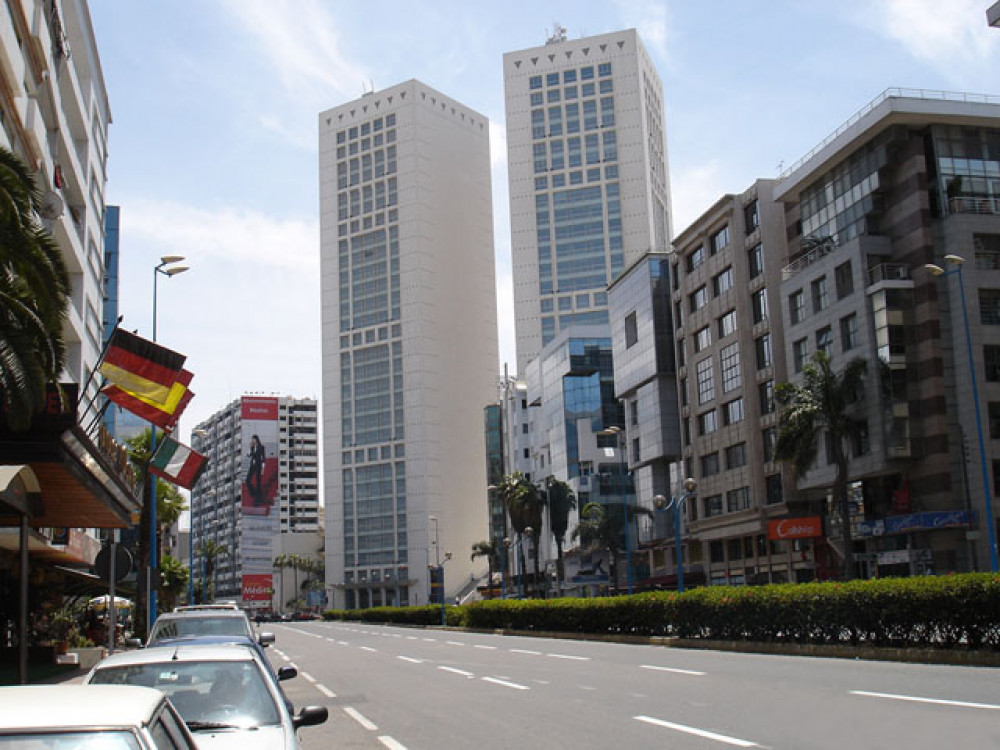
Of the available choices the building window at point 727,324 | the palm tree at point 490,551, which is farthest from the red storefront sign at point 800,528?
the palm tree at point 490,551

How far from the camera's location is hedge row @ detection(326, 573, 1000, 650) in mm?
19656

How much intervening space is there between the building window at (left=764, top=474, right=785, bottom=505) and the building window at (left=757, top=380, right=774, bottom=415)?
3.95 metres

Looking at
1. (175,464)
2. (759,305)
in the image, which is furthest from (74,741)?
(759,305)

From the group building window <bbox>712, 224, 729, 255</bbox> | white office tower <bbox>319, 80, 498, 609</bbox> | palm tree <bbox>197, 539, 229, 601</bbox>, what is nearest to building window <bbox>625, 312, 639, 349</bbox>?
building window <bbox>712, 224, 729, 255</bbox>

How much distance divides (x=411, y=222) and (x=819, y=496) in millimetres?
100342

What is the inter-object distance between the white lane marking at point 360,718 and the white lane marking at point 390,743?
87 centimetres

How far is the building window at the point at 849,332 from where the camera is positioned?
5303 centimetres

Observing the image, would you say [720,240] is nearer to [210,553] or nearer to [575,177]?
[575,177]

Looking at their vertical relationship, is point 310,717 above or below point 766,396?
below

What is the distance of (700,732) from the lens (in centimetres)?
1127

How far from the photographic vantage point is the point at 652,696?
50.1ft

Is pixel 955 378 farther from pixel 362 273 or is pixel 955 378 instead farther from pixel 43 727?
pixel 362 273

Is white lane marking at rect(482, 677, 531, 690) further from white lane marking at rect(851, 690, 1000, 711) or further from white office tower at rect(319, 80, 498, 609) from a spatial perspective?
white office tower at rect(319, 80, 498, 609)

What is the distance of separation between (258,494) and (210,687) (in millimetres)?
169317
